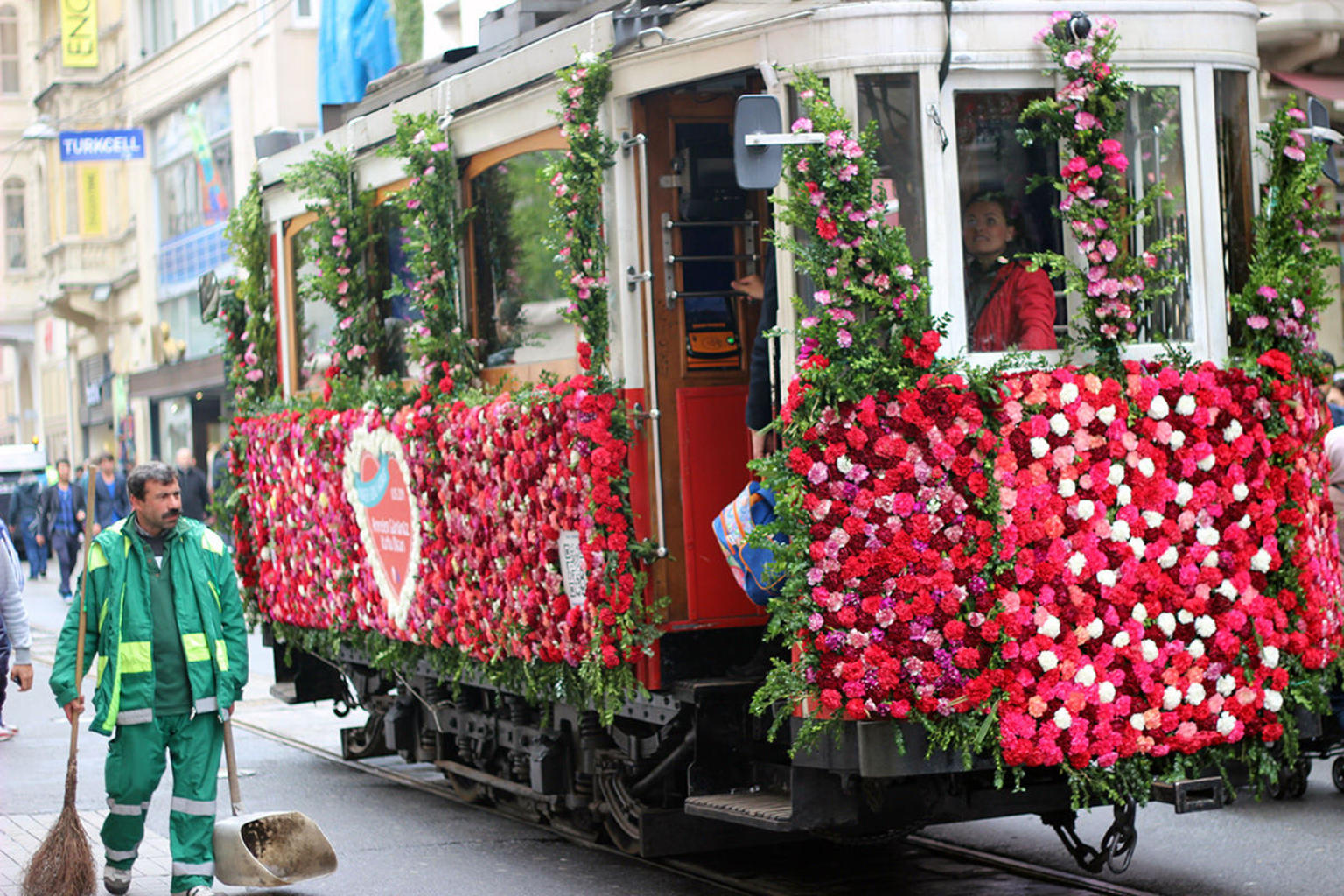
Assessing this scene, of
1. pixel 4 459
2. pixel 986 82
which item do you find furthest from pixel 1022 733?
pixel 4 459

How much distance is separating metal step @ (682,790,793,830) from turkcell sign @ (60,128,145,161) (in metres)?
17.6

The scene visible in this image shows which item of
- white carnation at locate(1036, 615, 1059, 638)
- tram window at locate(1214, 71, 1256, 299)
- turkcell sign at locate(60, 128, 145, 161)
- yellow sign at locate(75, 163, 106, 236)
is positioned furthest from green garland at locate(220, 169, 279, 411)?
yellow sign at locate(75, 163, 106, 236)

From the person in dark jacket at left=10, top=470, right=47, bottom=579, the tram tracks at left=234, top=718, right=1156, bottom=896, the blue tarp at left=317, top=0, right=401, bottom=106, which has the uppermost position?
the blue tarp at left=317, top=0, right=401, bottom=106

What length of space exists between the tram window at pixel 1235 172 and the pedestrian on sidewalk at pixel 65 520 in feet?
63.9

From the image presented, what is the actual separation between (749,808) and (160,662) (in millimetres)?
2261

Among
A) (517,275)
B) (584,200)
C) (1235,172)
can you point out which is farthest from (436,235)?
(1235,172)

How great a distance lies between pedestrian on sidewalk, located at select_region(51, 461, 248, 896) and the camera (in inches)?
289

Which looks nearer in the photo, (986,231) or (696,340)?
(986,231)

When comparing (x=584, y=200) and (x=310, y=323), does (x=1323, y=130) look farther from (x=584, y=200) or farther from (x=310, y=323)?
(x=310, y=323)

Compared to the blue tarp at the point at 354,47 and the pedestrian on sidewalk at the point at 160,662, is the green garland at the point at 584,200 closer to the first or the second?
the pedestrian on sidewalk at the point at 160,662

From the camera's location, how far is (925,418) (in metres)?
6.14

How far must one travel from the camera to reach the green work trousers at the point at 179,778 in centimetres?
741

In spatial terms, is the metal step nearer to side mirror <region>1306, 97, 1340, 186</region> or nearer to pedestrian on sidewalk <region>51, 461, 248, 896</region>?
pedestrian on sidewalk <region>51, 461, 248, 896</region>

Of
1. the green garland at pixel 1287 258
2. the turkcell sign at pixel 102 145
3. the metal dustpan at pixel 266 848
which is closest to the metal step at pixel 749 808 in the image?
the metal dustpan at pixel 266 848
